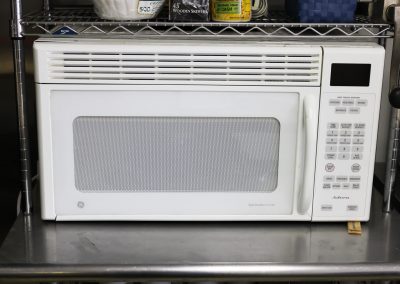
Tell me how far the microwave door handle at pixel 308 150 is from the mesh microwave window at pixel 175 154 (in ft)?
0.19

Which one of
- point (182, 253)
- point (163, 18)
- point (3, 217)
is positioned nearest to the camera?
point (182, 253)

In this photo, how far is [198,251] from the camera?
3.93 feet

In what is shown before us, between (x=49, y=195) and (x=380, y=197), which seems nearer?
(x=49, y=195)

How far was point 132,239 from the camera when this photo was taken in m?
1.24

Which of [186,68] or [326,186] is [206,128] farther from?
[326,186]

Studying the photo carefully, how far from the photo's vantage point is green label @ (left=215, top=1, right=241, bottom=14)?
4.01ft

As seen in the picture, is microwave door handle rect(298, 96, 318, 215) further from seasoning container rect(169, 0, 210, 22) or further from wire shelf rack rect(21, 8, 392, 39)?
seasoning container rect(169, 0, 210, 22)

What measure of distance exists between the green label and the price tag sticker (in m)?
0.12

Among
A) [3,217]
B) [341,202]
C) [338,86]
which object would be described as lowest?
[3,217]

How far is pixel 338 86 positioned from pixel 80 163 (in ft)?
1.71

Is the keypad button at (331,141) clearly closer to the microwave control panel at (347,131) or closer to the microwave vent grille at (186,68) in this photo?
the microwave control panel at (347,131)

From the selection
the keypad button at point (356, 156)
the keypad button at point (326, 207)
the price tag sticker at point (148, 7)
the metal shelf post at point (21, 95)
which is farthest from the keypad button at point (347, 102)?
the metal shelf post at point (21, 95)

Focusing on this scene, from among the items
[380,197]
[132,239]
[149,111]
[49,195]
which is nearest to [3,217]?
[49,195]

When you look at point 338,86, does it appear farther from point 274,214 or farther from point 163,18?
point 163,18
